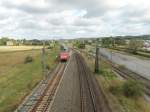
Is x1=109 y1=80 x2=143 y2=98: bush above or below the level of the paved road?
above

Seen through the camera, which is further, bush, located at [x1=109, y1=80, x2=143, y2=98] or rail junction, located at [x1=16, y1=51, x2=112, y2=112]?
bush, located at [x1=109, y1=80, x2=143, y2=98]

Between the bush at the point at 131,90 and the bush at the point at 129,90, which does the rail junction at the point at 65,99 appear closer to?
the bush at the point at 129,90

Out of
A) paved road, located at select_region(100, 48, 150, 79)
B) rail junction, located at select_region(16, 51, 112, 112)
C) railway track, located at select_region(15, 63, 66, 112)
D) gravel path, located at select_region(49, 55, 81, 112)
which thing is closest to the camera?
railway track, located at select_region(15, 63, 66, 112)

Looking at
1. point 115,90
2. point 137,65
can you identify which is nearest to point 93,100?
point 115,90

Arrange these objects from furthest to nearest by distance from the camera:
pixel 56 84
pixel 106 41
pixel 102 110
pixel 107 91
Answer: pixel 106 41 → pixel 56 84 → pixel 107 91 → pixel 102 110

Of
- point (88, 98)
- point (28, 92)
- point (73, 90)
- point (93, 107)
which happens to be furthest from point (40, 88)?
point (93, 107)

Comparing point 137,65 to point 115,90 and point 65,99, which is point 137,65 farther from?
point 65,99

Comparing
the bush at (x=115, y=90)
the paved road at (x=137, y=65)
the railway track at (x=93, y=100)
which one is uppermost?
the railway track at (x=93, y=100)

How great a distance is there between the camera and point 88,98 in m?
24.5

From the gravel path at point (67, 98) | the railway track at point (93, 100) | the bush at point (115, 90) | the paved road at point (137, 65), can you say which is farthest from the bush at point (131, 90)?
the paved road at point (137, 65)

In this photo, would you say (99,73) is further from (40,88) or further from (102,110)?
(102,110)

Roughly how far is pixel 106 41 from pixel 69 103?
527 ft

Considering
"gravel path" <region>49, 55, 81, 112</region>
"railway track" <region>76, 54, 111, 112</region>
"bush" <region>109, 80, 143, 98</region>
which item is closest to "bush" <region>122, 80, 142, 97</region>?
"bush" <region>109, 80, 143, 98</region>

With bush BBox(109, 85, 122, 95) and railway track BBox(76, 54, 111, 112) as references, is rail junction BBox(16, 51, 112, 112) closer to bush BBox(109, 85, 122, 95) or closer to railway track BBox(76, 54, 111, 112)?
railway track BBox(76, 54, 111, 112)
